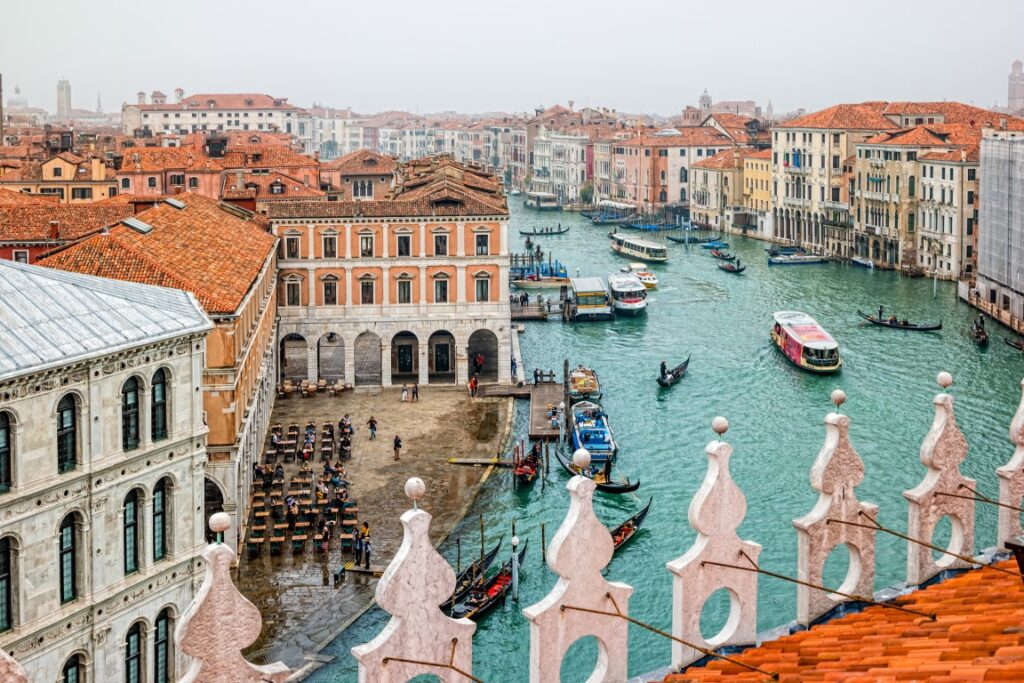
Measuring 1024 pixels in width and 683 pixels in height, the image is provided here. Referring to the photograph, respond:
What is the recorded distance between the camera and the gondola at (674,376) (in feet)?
117

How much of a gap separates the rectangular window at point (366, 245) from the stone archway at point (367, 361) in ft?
7.10

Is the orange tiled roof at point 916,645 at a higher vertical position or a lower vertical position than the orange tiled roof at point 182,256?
lower

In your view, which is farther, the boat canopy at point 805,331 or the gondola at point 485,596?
the boat canopy at point 805,331

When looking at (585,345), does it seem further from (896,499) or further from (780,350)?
(896,499)

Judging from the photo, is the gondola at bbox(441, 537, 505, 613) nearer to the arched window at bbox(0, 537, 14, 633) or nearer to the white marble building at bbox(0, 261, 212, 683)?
the white marble building at bbox(0, 261, 212, 683)

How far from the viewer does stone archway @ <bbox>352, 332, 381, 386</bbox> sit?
35.9 meters

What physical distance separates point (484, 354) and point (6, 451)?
25093 millimetres

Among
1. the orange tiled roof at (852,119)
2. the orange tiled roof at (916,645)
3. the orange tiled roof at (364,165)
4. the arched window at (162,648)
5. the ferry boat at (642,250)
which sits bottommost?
the arched window at (162,648)

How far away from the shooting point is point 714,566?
6.19m

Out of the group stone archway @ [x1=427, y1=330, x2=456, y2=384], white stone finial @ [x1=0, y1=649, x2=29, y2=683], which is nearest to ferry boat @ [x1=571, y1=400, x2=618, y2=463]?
stone archway @ [x1=427, y1=330, x2=456, y2=384]

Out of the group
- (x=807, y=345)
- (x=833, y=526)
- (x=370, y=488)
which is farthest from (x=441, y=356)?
(x=833, y=526)

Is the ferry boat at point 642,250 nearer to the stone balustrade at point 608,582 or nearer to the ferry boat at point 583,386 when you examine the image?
the ferry boat at point 583,386

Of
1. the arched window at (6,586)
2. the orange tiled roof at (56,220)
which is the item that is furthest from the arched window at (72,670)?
the orange tiled roof at (56,220)

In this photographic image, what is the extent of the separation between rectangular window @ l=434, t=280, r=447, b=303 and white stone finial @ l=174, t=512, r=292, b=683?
101 feet
